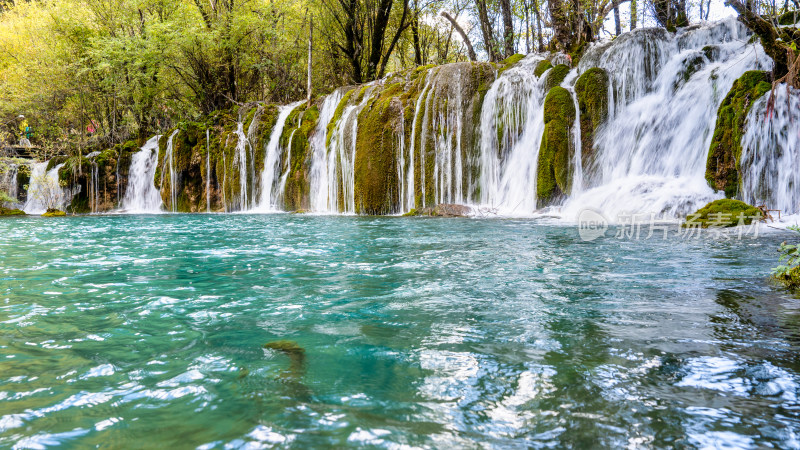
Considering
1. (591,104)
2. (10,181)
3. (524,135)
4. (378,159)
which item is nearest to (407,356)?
(591,104)

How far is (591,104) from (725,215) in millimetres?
5019

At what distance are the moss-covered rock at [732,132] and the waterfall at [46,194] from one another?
26.6 meters

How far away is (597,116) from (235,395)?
12.2 meters

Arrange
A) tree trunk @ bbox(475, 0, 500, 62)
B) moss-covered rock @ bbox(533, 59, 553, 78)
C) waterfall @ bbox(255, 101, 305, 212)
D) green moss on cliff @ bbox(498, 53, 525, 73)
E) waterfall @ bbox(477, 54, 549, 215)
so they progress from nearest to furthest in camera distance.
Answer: waterfall @ bbox(477, 54, 549, 215) < moss-covered rock @ bbox(533, 59, 553, 78) < green moss on cliff @ bbox(498, 53, 525, 73) < waterfall @ bbox(255, 101, 305, 212) < tree trunk @ bbox(475, 0, 500, 62)

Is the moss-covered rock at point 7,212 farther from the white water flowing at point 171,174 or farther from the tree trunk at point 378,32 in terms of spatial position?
the tree trunk at point 378,32

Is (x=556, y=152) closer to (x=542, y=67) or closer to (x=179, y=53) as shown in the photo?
(x=542, y=67)

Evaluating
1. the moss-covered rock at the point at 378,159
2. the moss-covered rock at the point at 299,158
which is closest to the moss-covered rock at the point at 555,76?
the moss-covered rock at the point at 378,159

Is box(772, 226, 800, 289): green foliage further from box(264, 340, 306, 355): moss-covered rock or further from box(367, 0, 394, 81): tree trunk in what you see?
Answer: box(367, 0, 394, 81): tree trunk

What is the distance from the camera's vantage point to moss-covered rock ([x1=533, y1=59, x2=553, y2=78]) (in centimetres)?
1384

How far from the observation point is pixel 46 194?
23.2 metres

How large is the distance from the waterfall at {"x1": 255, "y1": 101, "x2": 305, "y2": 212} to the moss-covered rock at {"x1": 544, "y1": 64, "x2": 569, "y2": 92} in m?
10.2

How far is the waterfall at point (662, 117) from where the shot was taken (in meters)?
10.3

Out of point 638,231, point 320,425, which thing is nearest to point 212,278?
point 320,425

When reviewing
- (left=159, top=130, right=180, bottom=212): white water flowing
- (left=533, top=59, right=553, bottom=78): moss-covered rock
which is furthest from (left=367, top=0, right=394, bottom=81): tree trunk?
(left=533, top=59, right=553, bottom=78): moss-covered rock
